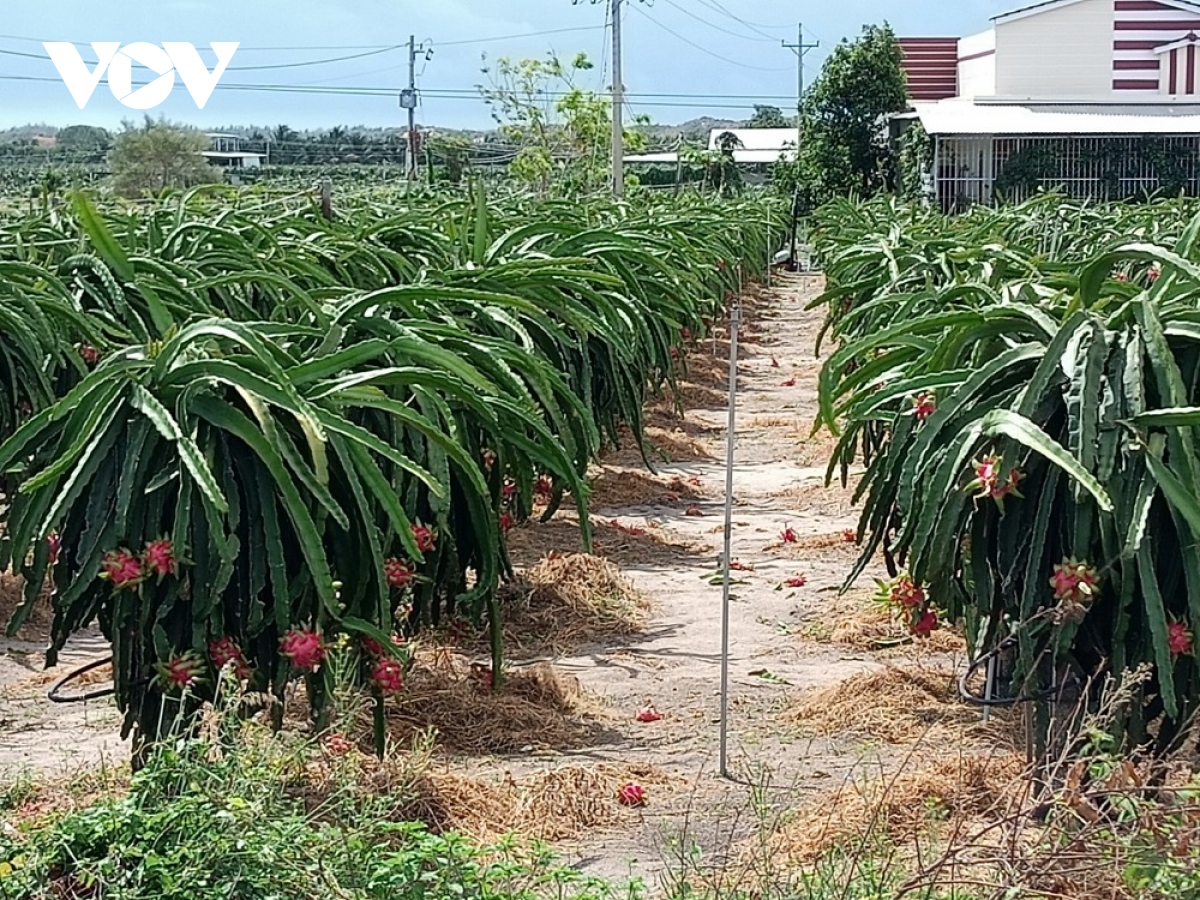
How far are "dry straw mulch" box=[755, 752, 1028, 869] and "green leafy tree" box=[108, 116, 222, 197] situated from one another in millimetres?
38885

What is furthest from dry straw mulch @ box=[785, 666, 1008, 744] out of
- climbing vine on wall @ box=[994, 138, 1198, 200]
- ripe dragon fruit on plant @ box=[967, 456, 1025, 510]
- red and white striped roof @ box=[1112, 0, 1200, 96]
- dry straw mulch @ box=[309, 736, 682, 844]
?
red and white striped roof @ box=[1112, 0, 1200, 96]

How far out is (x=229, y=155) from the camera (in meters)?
54.1

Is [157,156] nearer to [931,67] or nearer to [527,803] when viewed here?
[931,67]

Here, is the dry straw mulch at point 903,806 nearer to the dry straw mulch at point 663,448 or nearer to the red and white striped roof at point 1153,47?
the dry straw mulch at point 663,448

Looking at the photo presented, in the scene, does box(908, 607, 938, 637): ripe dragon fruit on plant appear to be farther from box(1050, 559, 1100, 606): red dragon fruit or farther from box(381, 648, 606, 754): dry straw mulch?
box(381, 648, 606, 754): dry straw mulch

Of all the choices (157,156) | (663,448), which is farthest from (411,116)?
(663,448)

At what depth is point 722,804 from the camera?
4.94 meters

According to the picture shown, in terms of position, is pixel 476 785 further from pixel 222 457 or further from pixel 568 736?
pixel 222 457

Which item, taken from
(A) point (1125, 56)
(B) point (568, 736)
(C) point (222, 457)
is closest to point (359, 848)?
(C) point (222, 457)

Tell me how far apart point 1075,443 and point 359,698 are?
195 cm

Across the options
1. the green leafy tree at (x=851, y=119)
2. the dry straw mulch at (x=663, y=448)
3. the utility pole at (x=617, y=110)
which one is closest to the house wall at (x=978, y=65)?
the green leafy tree at (x=851, y=119)

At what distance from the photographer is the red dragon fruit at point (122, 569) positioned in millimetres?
4305

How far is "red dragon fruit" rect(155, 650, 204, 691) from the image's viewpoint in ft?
14.4

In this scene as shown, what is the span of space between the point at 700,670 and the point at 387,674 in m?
2.21
